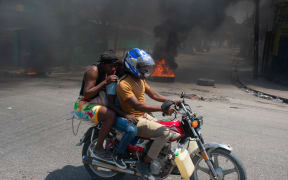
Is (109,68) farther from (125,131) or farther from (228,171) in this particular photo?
(228,171)

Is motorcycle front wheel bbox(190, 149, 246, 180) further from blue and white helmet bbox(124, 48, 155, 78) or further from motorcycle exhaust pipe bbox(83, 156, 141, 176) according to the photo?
blue and white helmet bbox(124, 48, 155, 78)

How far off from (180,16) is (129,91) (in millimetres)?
17544

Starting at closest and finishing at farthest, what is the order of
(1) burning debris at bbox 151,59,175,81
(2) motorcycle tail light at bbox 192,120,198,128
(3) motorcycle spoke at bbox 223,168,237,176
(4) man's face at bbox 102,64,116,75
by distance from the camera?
1. (2) motorcycle tail light at bbox 192,120,198,128
2. (3) motorcycle spoke at bbox 223,168,237,176
3. (4) man's face at bbox 102,64,116,75
4. (1) burning debris at bbox 151,59,175,81

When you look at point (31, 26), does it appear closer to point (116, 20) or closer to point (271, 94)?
point (116, 20)

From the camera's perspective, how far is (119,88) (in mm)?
2953

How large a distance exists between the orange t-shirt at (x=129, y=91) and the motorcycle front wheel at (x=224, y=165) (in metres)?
0.86

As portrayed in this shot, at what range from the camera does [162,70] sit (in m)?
15.0

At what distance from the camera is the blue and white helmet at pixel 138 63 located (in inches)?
115

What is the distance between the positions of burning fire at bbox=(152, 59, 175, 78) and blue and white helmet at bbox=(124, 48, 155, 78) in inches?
425

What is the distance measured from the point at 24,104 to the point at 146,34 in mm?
27769

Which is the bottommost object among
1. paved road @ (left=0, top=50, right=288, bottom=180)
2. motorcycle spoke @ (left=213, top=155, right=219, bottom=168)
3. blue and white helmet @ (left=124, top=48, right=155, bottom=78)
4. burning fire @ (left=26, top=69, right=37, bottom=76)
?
paved road @ (left=0, top=50, right=288, bottom=180)

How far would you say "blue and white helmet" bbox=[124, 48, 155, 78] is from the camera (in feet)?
9.57

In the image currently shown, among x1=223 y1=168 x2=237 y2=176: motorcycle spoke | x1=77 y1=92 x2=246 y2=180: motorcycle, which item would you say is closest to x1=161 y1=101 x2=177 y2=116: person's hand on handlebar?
x1=77 y1=92 x2=246 y2=180: motorcycle

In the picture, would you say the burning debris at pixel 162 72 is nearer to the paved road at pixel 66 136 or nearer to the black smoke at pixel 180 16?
the black smoke at pixel 180 16
